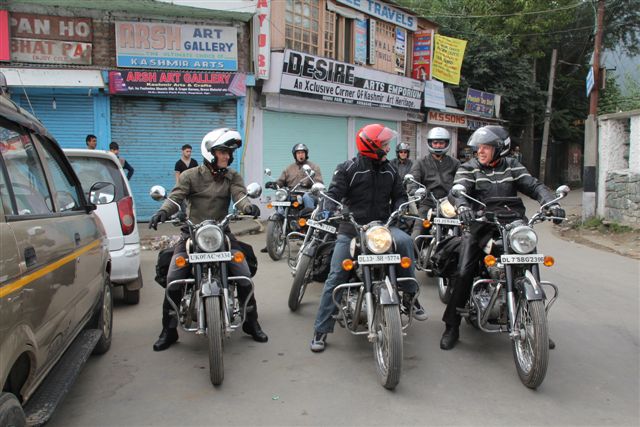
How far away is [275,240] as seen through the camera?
27.6 ft

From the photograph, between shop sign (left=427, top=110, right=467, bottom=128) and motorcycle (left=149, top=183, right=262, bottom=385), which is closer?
motorcycle (left=149, top=183, right=262, bottom=385)

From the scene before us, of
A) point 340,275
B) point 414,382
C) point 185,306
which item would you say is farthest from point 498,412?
point 185,306

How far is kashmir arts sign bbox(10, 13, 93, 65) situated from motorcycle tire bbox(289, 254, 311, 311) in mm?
8785

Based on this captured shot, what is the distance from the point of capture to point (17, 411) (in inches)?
90.7

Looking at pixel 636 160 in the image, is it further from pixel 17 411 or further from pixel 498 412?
pixel 17 411

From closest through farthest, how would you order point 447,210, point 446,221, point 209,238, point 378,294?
point 378,294, point 209,238, point 446,221, point 447,210

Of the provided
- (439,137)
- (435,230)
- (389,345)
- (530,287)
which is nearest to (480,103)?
(439,137)

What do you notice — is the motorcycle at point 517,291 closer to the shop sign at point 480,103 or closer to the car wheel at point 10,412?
the car wheel at point 10,412

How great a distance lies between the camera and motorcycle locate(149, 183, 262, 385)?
380 centimetres

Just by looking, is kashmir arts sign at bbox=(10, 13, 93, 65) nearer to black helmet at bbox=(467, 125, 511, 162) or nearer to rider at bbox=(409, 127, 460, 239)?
rider at bbox=(409, 127, 460, 239)

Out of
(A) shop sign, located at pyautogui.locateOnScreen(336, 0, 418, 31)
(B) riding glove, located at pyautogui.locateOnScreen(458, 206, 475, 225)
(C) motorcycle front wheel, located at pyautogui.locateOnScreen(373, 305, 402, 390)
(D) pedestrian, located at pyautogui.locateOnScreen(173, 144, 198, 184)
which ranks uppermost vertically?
(A) shop sign, located at pyautogui.locateOnScreen(336, 0, 418, 31)

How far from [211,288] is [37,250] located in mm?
1396

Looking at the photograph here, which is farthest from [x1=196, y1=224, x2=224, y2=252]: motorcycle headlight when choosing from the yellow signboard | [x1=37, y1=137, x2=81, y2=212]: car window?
the yellow signboard

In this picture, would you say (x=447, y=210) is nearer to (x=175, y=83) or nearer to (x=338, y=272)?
(x=338, y=272)
